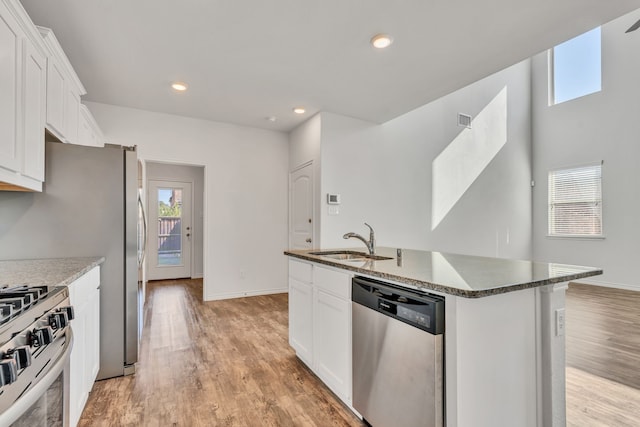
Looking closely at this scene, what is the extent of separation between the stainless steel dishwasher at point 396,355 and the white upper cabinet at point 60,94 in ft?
7.75

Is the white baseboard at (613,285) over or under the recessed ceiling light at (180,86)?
under

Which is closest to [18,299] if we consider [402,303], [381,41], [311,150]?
[402,303]

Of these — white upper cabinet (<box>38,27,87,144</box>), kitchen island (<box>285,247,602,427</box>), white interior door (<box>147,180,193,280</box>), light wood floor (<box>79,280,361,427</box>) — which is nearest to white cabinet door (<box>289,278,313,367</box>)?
light wood floor (<box>79,280,361,427</box>)

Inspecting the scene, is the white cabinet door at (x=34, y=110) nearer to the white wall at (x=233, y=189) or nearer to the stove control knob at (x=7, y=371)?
the stove control knob at (x=7, y=371)

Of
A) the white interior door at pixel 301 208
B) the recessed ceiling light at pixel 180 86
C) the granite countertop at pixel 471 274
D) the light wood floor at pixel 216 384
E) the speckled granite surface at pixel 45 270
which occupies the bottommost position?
the light wood floor at pixel 216 384

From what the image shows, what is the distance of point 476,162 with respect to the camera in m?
5.59

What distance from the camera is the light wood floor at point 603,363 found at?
1848 millimetres

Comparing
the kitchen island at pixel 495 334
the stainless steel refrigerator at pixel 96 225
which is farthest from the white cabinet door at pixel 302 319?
the stainless steel refrigerator at pixel 96 225

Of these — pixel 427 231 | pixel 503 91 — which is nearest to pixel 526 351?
pixel 427 231

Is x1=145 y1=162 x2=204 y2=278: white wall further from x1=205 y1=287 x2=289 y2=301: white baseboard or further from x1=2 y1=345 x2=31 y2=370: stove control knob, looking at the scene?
x1=2 y1=345 x2=31 y2=370: stove control knob

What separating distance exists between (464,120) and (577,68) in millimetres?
2573

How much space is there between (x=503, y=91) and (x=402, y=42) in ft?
15.2

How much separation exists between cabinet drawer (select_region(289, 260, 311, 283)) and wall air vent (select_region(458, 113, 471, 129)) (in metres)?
4.31

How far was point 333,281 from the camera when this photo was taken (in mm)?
2018
